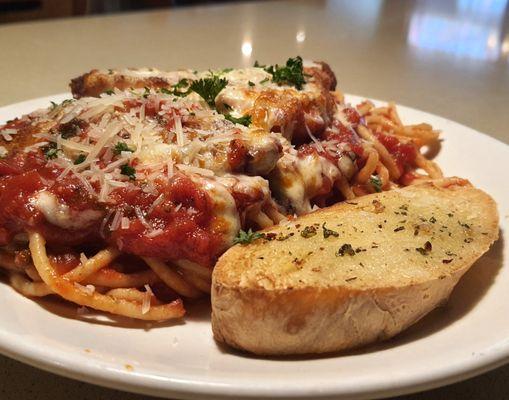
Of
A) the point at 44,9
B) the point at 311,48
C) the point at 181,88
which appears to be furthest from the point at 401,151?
the point at 44,9

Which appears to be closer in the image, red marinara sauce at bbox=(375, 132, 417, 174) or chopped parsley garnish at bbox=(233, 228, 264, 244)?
chopped parsley garnish at bbox=(233, 228, 264, 244)

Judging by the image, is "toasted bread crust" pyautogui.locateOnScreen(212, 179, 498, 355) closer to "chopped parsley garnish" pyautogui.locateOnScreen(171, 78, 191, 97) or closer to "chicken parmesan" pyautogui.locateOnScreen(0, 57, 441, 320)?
"chicken parmesan" pyautogui.locateOnScreen(0, 57, 441, 320)

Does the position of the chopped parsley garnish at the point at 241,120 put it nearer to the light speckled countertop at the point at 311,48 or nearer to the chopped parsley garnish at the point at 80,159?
the chopped parsley garnish at the point at 80,159

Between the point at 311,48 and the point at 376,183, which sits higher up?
the point at 376,183

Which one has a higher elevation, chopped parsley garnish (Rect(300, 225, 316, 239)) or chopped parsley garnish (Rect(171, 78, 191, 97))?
chopped parsley garnish (Rect(171, 78, 191, 97))

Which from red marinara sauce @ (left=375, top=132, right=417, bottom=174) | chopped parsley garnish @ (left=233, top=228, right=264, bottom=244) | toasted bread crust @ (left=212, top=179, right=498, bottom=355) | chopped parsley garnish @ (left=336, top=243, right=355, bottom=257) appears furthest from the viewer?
red marinara sauce @ (left=375, top=132, right=417, bottom=174)

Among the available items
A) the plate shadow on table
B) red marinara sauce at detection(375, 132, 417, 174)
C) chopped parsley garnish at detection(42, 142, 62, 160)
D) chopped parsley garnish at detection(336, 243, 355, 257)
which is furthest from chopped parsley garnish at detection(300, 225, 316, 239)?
red marinara sauce at detection(375, 132, 417, 174)

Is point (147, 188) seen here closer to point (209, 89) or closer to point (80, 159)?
point (80, 159)
